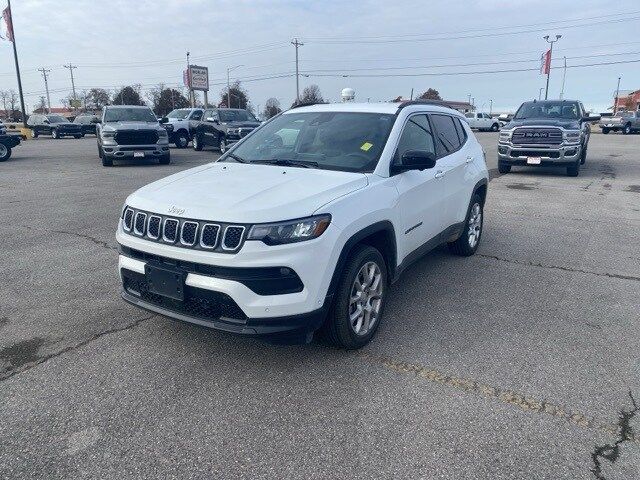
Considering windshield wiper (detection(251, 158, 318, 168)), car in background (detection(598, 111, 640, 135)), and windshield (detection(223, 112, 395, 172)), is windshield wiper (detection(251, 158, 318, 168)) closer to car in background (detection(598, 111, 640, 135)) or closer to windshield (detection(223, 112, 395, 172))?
windshield (detection(223, 112, 395, 172))

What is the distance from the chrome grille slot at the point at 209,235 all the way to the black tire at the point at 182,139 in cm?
2207

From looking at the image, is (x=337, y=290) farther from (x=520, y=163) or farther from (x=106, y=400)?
(x=520, y=163)

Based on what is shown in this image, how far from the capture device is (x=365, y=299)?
3.80 metres

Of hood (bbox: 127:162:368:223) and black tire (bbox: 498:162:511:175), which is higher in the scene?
hood (bbox: 127:162:368:223)

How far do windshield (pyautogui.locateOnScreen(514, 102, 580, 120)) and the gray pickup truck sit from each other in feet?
36.5

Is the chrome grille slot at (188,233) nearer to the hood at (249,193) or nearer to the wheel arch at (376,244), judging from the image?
the hood at (249,193)

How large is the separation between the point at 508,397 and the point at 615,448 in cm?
63

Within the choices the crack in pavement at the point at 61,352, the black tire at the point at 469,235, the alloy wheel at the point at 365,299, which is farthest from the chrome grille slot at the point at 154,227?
the black tire at the point at 469,235

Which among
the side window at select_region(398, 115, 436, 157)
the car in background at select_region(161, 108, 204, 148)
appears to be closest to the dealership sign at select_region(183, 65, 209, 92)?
the car in background at select_region(161, 108, 204, 148)

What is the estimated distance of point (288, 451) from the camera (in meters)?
2.71

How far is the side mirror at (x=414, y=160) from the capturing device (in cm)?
398

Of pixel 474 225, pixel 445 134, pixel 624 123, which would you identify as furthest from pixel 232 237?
pixel 624 123

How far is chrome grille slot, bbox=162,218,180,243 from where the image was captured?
10.8ft

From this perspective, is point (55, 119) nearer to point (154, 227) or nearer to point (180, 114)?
point (180, 114)
